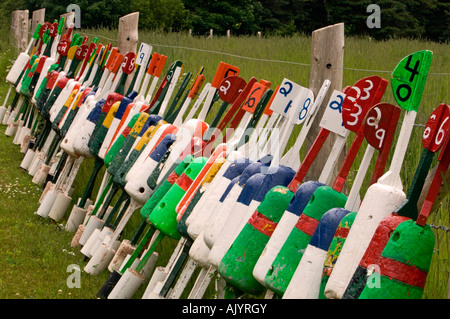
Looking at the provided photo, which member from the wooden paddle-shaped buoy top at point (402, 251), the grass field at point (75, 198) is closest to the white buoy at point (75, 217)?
the grass field at point (75, 198)

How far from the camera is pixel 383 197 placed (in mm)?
2135

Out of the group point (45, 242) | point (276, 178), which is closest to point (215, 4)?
point (45, 242)

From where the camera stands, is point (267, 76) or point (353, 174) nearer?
point (353, 174)

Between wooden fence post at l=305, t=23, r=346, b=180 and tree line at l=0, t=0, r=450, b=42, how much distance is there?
18.4 metres

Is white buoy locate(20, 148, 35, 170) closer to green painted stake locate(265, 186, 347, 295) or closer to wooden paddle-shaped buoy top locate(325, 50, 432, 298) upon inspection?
green painted stake locate(265, 186, 347, 295)

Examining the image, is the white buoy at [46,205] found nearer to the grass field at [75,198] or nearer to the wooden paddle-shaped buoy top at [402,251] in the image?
the grass field at [75,198]

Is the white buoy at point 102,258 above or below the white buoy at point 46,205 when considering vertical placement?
above

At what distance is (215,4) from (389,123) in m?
33.2

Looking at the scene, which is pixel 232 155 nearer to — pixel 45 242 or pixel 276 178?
pixel 276 178

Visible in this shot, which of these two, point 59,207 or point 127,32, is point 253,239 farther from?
point 127,32

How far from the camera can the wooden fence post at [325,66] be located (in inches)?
135

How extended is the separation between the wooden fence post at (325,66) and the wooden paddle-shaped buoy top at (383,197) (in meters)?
1.17
